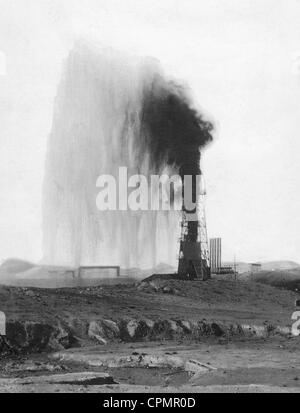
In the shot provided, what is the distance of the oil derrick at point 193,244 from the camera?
143ft

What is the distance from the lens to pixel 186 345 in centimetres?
2609

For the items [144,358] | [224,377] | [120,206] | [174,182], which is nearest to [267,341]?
[144,358]

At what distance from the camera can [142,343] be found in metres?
26.7

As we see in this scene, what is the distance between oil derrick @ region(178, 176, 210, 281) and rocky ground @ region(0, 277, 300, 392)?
4.66 m

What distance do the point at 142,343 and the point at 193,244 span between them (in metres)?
17.3

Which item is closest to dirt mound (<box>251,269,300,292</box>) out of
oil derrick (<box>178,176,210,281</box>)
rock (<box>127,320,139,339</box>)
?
oil derrick (<box>178,176,210,281</box>)

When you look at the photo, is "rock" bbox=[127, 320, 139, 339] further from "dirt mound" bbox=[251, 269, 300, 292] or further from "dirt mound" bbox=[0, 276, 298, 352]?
"dirt mound" bbox=[251, 269, 300, 292]

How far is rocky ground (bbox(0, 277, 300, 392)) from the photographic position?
18672 mm

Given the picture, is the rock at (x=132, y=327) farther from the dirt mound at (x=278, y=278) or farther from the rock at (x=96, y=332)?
the dirt mound at (x=278, y=278)

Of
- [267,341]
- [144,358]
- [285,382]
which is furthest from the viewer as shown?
[267,341]

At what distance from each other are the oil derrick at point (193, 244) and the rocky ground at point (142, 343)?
466 cm

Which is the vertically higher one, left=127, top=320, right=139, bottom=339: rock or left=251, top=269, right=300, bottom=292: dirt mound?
left=251, top=269, right=300, bottom=292: dirt mound
